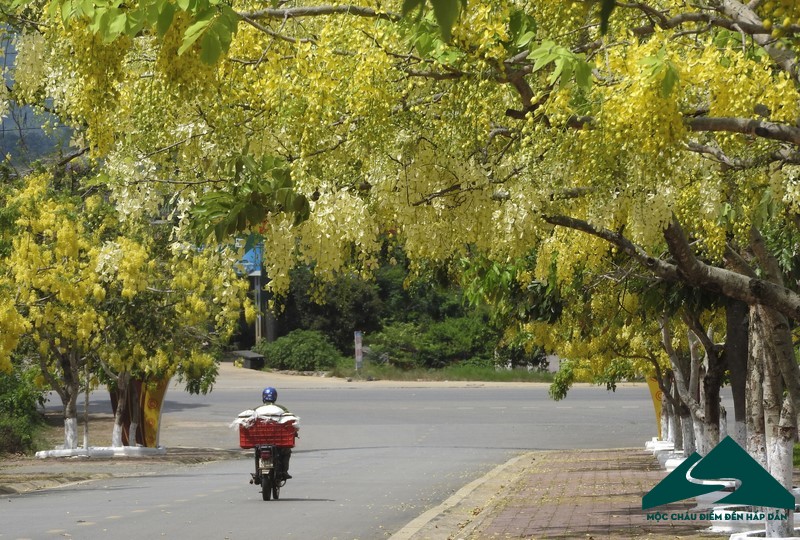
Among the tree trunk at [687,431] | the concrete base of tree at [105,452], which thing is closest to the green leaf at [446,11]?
the tree trunk at [687,431]

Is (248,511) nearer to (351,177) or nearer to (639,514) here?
(639,514)

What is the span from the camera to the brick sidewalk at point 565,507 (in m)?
13.1

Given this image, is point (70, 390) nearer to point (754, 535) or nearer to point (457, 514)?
point (457, 514)

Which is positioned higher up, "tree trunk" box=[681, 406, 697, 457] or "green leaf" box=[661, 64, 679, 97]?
"green leaf" box=[661, 64, 679, 97]

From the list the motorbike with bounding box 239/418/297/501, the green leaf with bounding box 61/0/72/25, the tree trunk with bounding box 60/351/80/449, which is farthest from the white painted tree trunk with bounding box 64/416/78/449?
the green leaf with bounding box 61/0/72/25

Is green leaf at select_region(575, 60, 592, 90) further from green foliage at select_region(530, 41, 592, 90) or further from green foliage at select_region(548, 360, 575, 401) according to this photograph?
green foliage at select_region(548, 360, 575, 401)

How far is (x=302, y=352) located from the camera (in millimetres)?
57125

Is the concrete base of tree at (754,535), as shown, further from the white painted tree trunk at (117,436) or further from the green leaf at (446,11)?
the white painted tree trunk at (117,436)

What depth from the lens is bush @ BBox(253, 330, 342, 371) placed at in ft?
188

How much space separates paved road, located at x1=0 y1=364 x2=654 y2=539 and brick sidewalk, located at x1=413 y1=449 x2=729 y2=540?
0.75 m

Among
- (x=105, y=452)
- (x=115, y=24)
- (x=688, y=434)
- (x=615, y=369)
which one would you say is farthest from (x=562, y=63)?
(x=105, y=452)

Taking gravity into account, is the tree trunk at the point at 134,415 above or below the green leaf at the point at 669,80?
below

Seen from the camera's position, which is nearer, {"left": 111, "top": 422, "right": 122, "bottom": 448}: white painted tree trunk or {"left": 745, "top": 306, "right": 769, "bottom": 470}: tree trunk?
{"left": 745, "top": 306, "right": 769, "bottom": 470}: tree trunk

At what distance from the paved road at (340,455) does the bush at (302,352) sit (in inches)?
74.4
